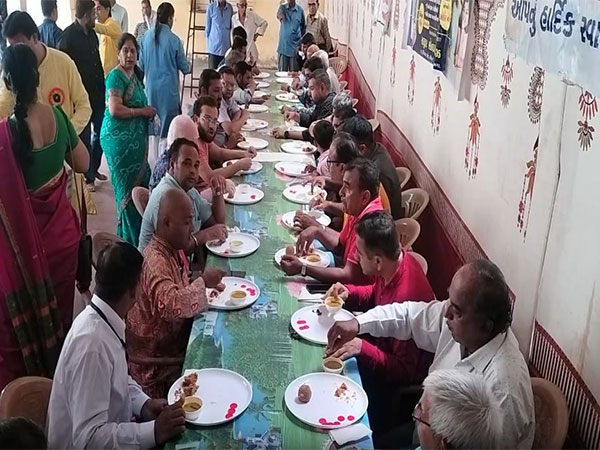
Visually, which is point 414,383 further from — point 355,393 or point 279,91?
point 279,91

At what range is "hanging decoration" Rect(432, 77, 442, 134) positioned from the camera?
3.94 meters

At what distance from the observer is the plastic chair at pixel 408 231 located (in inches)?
131

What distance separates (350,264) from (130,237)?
6.29 ft

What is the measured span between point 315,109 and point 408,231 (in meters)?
2.76

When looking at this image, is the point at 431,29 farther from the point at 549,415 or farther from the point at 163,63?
the point at 163,63

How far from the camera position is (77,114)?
389 centimetres

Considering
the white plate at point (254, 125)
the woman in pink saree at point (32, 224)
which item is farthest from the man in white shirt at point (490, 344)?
the white plate at point (254, 125)

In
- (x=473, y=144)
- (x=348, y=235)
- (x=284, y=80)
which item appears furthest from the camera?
(x=284, y=80)

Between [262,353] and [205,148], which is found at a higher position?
[205,148]

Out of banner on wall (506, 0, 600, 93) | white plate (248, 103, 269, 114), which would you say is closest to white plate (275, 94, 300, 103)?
white plate (248, 103, 269, 114)

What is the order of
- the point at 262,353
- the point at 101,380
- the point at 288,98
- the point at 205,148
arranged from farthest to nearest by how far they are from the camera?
1. the point at 288,98
2. the point at 205,148
3. the point at 262,353
4. the point at 101,380

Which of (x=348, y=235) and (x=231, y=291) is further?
(x=348, y=235)

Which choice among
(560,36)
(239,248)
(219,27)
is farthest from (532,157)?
(219,27)

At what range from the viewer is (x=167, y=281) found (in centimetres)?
244
